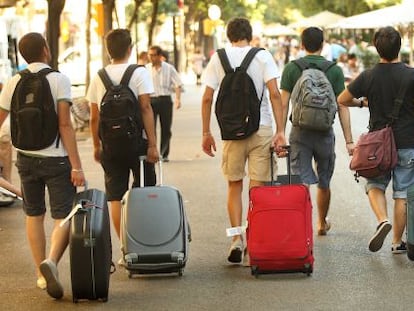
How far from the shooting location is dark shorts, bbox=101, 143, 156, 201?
8.37m

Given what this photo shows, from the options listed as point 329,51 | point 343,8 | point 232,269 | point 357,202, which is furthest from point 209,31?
point 232,269

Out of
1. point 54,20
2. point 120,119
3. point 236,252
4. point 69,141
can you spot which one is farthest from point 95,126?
point 54,20

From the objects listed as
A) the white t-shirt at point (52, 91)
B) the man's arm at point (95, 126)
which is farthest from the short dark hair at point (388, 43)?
the white t-shirt at point (52, 91)

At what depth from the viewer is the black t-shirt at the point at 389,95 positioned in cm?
855

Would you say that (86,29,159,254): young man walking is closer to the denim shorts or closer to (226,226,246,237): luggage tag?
(226,226,246,237): luggage tag

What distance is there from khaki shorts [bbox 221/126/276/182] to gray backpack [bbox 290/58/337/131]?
0.56m

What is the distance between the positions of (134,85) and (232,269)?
5.16 feet

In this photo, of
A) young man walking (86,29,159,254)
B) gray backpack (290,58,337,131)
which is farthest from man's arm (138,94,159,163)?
gray backpack (290,58,337,131)

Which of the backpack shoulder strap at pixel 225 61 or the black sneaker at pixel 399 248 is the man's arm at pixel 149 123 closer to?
the backpack shoulder strap at pixel 225 61

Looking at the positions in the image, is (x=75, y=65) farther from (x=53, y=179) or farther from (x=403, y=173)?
(x=53, y=179)

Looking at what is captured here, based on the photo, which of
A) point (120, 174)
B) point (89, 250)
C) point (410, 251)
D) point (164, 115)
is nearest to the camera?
point (89, 250)

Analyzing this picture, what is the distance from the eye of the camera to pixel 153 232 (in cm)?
789

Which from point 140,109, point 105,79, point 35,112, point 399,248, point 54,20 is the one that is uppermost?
point 105,79

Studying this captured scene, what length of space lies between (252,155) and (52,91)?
5.92ft
